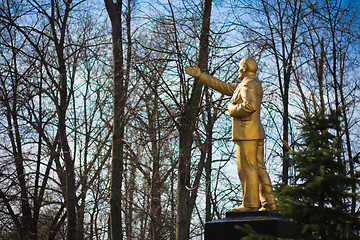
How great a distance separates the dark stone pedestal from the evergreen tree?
16.2 inches

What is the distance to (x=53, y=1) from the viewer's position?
15555 millimetres

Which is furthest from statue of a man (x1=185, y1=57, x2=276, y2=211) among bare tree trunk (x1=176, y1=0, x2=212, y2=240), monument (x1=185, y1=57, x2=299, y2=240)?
bare tree trunk (x1=176, y1=0, x2=212, y2=240)

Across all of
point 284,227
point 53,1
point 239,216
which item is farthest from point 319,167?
point 53,1

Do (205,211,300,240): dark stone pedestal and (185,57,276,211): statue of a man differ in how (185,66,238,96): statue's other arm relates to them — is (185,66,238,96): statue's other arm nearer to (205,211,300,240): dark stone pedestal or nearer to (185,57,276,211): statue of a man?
(185,57,276,211): statue of a man

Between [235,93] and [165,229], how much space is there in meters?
14.0

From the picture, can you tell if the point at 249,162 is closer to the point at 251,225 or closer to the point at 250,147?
the point at 250,147

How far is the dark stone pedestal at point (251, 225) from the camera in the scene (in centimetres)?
658

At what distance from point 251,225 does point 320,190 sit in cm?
112

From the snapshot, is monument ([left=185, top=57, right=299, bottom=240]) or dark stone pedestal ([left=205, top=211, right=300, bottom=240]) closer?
dark stone pedestal ([left=205, top=211, right=300, bottom=240])

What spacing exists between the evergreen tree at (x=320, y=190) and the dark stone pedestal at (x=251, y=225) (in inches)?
16.2

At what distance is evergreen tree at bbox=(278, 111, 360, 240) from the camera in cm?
596

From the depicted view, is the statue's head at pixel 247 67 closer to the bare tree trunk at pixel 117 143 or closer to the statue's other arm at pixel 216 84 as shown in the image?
the statue's other arm at pixel 216 84

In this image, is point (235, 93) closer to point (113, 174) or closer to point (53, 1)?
point (113, 174)

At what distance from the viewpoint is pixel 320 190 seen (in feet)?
19.7
